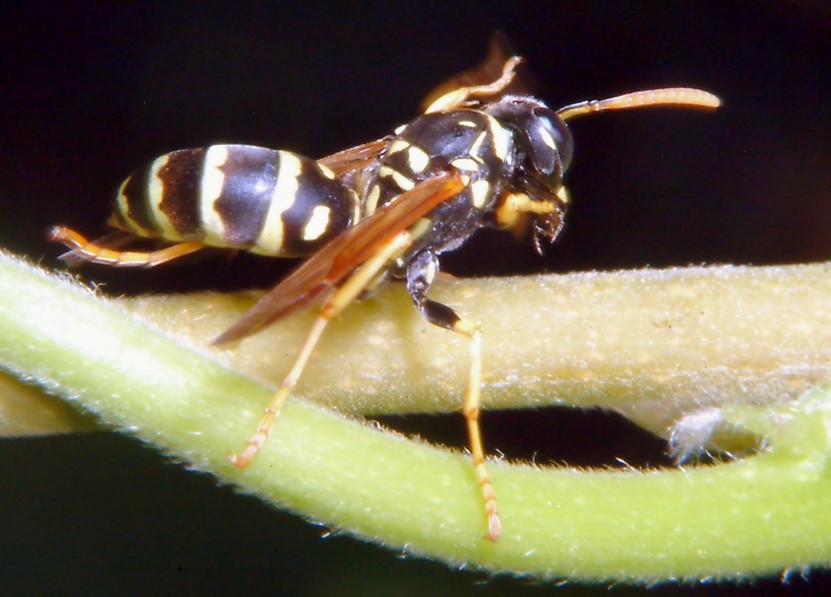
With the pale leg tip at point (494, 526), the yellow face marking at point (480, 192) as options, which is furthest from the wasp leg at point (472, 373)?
A: the yellow face marking at point (480, 192)

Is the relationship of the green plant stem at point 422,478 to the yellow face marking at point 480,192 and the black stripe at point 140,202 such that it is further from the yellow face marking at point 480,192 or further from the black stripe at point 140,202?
the yellow face marking at point 480,192

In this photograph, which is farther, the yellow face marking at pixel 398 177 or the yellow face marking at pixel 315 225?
the yellow face marking at pixel 398 177

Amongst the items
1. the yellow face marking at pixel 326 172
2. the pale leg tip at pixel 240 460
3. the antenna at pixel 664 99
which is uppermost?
the antenna at pixel 664 99

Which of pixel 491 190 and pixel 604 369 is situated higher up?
pixel 491 190

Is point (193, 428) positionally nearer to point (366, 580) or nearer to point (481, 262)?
point (366, 580)

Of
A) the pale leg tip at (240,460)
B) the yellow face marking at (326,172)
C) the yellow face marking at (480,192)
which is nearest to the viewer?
the pale leg tip at (240,460)

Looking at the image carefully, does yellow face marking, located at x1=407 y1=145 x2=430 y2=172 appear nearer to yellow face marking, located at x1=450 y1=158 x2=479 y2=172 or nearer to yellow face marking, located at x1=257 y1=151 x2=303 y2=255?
yellow face marking, located at x1=450 y1=158 x2=479 y2=172

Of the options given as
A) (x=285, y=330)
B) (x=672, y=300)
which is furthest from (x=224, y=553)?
(x=672, y=300)

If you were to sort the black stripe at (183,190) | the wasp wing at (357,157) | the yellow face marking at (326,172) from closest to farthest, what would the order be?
the black stripe at (183,190)
the yellow face marking at (326,172)
the wasp wing at (357,157)
